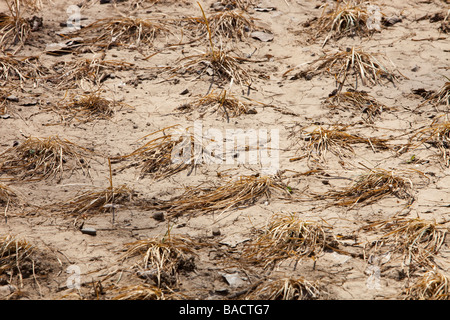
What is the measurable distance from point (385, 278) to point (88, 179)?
2318 millimetres

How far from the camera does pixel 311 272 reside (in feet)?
10.7

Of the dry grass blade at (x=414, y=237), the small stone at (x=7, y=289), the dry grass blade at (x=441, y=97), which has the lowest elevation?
the small stone at (x=7, y=289)

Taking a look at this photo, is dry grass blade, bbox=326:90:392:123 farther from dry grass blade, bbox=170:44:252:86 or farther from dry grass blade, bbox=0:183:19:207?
dry grass blade, bbox=0:183:19:207

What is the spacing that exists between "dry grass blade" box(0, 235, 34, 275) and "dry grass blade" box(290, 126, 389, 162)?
2.18m

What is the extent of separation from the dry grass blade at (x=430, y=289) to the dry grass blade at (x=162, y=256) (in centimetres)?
126

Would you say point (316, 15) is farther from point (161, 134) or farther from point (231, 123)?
point (161, 134)

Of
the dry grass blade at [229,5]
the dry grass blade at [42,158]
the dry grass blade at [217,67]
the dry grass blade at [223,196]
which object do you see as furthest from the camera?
the dry grass blade at [229,5]

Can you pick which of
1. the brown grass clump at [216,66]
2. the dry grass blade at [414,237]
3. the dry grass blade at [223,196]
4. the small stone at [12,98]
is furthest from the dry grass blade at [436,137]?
the small stone at [12,98]

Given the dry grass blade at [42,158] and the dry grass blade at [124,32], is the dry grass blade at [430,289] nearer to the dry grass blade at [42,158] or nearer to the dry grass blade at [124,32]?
the dry grass blade at [42,158]

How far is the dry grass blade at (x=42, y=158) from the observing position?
4359 millimetres

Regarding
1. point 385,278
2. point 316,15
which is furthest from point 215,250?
point 316,15

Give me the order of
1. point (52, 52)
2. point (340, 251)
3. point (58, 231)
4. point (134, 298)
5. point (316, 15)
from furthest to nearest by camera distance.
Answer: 1. point (316, 15)
2. point (52, 52)
3. point (58, 231)
4. point (340, 251)
5. point (134, 298)

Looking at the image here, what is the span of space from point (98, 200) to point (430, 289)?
2.28 meters

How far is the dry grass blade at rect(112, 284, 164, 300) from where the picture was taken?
10.1 ft
